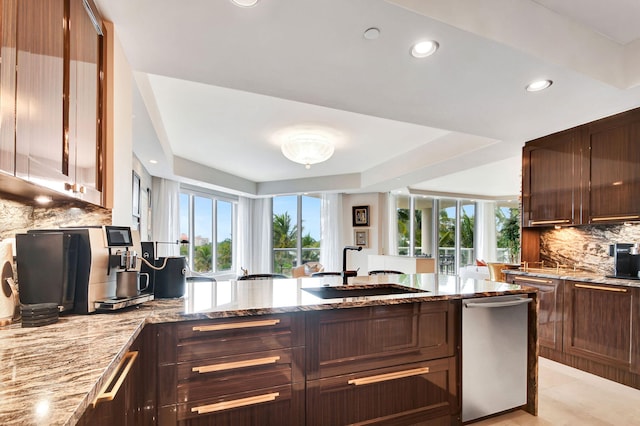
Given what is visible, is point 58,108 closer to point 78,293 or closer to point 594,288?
point 78,293

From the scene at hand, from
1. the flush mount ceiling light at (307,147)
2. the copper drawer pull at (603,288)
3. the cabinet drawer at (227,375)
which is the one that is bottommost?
the cabinet drawer at (227,375)

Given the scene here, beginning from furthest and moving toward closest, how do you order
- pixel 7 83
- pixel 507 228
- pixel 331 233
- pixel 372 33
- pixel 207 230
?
pixel 507 228 < pixel 331 233 < pixel 207 230 < pixel 372 33 < pixel 7 83

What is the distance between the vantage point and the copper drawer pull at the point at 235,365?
1514mm

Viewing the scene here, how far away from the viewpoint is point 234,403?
156 centimetres

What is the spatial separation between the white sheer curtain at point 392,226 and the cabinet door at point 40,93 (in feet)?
21.7

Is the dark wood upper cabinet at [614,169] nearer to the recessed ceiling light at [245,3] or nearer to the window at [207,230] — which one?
the recessed ceiling light at [245,3]

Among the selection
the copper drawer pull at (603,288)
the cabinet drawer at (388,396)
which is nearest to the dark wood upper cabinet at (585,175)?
the copper drawer pull at (603,288)

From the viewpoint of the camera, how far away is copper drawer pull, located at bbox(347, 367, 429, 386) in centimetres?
180

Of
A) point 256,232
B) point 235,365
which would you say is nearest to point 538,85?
point 235,365

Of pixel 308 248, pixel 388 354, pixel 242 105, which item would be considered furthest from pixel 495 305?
pixel 308 248

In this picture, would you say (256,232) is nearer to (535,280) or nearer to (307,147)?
(307,147)

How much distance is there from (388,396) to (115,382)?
1413mm

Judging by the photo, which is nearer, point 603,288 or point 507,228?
point 603,288

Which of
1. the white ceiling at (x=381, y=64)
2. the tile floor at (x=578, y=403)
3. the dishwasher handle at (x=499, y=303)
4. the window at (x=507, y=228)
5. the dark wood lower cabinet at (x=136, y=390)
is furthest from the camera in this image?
the window at (x=507, y=228)
